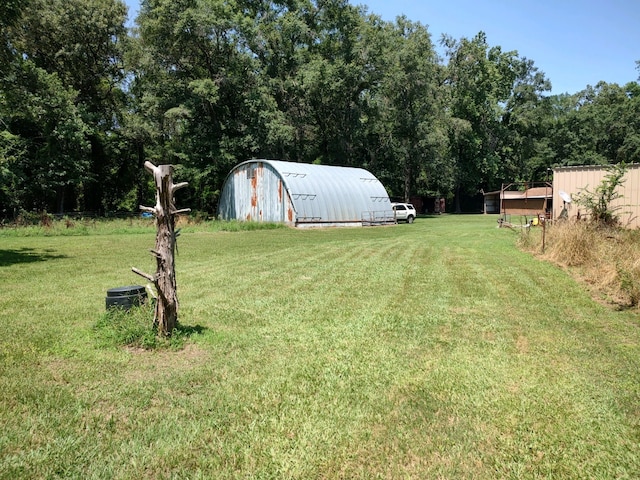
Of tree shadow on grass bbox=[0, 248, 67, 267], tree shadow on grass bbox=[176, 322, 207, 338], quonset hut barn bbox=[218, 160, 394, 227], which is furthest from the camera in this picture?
quonset hut barn bbox=[218, 160, 394, 227]

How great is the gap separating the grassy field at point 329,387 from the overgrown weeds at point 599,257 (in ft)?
2.30

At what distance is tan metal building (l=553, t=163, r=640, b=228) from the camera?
1759 cm

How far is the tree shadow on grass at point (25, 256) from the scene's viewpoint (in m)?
12.1

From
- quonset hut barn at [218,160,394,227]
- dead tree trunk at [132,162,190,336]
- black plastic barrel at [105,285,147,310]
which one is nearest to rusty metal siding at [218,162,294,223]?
quonset hut barn at [218,160,394,227]

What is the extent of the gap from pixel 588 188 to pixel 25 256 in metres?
21.0

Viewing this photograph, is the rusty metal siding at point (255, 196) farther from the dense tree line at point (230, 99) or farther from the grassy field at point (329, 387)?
the grassy field at point (329, 387)

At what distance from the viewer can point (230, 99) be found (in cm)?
3762

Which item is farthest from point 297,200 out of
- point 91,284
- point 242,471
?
point 242,471

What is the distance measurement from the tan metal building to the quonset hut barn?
14.2 metres

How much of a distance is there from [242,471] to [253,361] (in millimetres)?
1940

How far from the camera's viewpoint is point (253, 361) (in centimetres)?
493

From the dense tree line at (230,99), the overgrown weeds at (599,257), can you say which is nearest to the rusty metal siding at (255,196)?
the dense tree line at (230,99)

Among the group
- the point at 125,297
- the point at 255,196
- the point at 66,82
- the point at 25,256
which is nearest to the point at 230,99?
the point at 255,196

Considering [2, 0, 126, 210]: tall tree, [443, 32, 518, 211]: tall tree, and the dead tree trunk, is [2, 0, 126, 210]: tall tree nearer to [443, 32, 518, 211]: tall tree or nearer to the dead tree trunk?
the dead tree trunk
